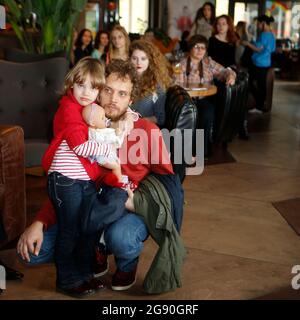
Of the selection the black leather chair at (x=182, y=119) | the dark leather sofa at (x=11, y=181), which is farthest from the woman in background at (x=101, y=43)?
the dark leather sofa at (x=11, y=181)

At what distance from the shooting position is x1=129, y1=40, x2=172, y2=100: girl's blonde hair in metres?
3.53

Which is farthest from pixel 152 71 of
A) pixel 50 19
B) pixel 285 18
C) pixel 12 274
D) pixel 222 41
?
pixel 285 18

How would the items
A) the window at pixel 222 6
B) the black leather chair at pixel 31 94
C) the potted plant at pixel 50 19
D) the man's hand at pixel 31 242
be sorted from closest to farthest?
the man's hand at pixel 31 242, the black leather chair at pixel 31 94, the potted plant at pixel 50 19, the window at pixel 222 6

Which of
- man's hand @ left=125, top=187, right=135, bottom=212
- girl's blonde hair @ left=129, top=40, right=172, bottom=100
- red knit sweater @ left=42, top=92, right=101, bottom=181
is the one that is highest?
girl's blonde hair @ left=129, top=40, right=172, bottom=100

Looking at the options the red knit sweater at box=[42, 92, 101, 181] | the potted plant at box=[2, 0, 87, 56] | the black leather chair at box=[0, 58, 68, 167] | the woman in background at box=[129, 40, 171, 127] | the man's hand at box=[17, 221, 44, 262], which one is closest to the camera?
the red knit sweater at box=[42, 92, 101, 181]

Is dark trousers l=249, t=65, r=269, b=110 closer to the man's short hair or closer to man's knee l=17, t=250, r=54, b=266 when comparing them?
the man's short hair

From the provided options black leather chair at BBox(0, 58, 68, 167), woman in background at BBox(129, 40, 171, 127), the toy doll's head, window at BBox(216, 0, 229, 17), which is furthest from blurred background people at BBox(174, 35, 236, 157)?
window at BBox(216, 0, 229, 17)

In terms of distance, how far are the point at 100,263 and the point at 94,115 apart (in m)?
0.86

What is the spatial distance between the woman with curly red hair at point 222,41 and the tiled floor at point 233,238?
4.83 ft

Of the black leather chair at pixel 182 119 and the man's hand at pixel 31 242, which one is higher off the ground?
the black leather chair at pixel 182 119

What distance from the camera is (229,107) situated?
18.1 ft

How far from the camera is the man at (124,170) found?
2.37 metres

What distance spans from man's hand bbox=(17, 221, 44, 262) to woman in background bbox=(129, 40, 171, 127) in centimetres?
138

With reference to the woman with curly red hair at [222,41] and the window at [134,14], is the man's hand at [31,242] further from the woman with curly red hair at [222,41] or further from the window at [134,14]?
the window at [134,14]
